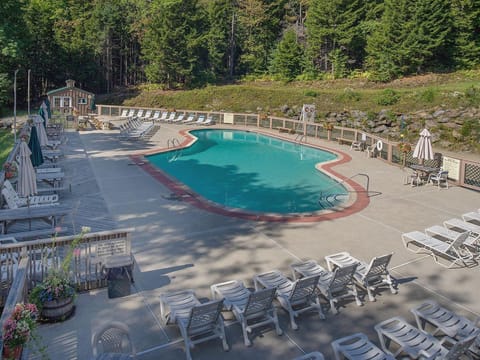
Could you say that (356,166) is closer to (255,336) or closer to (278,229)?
(278,229)

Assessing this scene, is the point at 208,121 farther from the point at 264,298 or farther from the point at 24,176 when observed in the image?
the point at 264,298

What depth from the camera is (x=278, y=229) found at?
10.5m

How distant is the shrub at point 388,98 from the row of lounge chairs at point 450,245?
21.2 metres

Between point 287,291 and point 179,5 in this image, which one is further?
point 179,5

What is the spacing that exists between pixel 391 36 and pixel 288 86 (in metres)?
10.1

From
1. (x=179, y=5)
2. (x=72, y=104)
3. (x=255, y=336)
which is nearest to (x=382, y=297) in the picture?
(x=255, y=336)

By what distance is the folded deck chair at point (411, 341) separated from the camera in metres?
5.33

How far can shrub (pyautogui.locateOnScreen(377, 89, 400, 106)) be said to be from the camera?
29719 mm

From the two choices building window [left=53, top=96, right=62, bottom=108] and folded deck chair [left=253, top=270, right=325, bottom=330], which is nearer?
folded deck chair [left=253, top=270, right=325, bottom=330]

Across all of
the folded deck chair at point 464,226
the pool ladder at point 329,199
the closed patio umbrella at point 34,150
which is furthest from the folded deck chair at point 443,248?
the closed patio umbrella at point 34,150

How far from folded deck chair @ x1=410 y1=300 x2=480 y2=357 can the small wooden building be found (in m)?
29.7

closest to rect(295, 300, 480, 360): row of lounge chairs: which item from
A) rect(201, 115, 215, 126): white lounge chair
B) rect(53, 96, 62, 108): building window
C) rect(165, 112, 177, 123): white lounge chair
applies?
rect(201, 115, 215, 126): white lounge chair

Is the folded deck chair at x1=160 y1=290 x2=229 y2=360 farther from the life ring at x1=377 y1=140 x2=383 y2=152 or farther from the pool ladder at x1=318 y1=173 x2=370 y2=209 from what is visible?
the life ring at x1=377 y1=140 x2=383 y2=152

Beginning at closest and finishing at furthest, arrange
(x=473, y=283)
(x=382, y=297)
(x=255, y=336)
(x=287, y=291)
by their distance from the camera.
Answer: (x=255, y=336) < (x=287, y=291) < (x=382, y=297) < (x=473, y=283)
